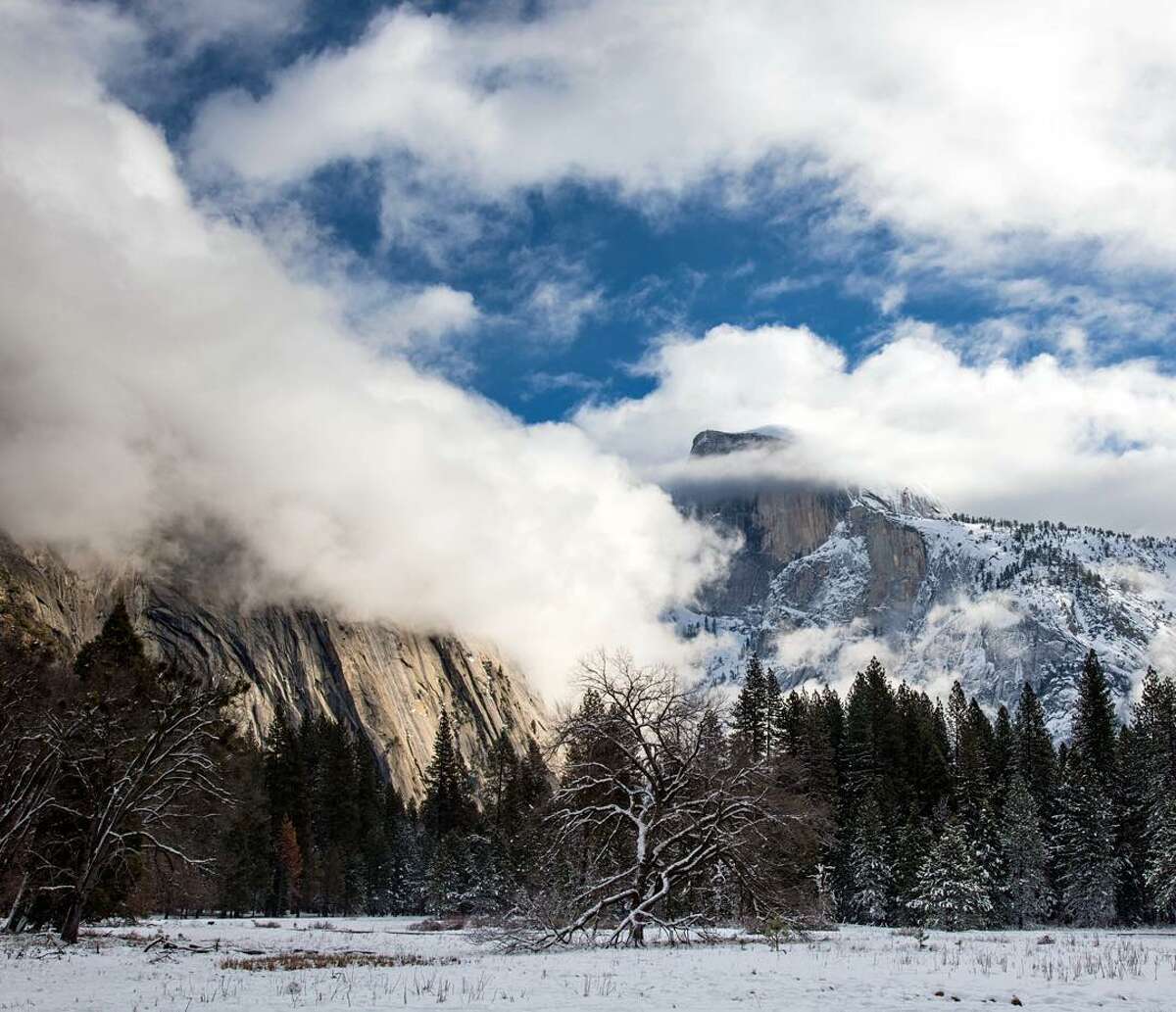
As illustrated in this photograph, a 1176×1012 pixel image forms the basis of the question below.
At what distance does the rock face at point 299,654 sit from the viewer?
123 metres

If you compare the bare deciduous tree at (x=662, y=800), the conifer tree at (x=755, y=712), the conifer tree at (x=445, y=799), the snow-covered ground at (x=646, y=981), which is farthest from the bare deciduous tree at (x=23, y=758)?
the conifer tree at (x=445, y=799)

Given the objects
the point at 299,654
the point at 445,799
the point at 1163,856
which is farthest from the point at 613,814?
the point at 299,654

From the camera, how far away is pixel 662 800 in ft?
93.7

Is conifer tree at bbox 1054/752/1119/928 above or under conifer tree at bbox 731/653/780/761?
under

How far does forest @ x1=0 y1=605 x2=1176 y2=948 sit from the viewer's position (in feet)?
92.4

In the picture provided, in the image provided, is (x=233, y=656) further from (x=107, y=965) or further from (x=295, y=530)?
(x=107, y=965)

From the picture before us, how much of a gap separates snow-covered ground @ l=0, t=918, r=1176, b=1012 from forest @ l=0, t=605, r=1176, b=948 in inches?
166

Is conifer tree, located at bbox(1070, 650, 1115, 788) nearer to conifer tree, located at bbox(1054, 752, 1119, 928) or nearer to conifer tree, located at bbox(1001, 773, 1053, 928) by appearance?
conifer tree, located at bbox(1054, 752, 1119, 928)

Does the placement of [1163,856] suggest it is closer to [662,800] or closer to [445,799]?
[662,800]

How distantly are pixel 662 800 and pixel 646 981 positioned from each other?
40.4ft

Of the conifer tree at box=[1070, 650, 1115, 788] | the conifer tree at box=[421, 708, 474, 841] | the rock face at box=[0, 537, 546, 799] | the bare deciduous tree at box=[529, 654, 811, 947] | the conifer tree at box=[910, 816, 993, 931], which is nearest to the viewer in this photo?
the bare deciduous tree at box=[529, 654, 811, 947]

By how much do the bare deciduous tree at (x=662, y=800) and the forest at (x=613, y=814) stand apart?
107mm

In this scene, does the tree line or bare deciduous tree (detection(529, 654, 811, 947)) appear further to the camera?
the tree line

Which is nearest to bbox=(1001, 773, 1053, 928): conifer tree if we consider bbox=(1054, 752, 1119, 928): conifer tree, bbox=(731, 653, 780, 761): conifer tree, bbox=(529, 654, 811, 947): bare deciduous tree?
bbox=(1054, 752, 1119, 928): conifer tree
